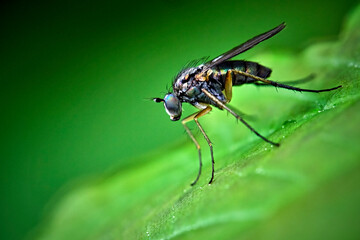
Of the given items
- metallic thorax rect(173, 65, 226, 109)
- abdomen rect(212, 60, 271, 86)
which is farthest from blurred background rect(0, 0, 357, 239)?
abdomen rect(212, 60, 271, 86)

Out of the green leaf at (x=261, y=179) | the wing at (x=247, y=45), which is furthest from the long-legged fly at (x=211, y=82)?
the green leaf at (x=261, y=179)

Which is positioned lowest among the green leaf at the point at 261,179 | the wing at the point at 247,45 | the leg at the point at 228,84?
the green leaf at the point at 261,179

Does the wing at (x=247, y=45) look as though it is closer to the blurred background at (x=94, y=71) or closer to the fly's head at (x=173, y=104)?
the fly's head at (x=173, y=104)

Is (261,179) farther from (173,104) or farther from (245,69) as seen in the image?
(173,104)

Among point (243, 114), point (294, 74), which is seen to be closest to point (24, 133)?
point (243, 114)

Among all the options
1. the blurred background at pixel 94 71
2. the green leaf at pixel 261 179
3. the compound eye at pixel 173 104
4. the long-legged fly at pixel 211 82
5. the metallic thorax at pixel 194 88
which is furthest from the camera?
the blurred background at pixel 94 71

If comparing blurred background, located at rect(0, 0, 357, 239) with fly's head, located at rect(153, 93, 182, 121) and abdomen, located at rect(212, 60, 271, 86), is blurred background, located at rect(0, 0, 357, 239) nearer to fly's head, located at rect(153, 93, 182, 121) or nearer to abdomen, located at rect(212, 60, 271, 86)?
fly's head, located at rect(153, 93, 182, 121)

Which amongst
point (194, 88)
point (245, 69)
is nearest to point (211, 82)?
point (194, 88)
